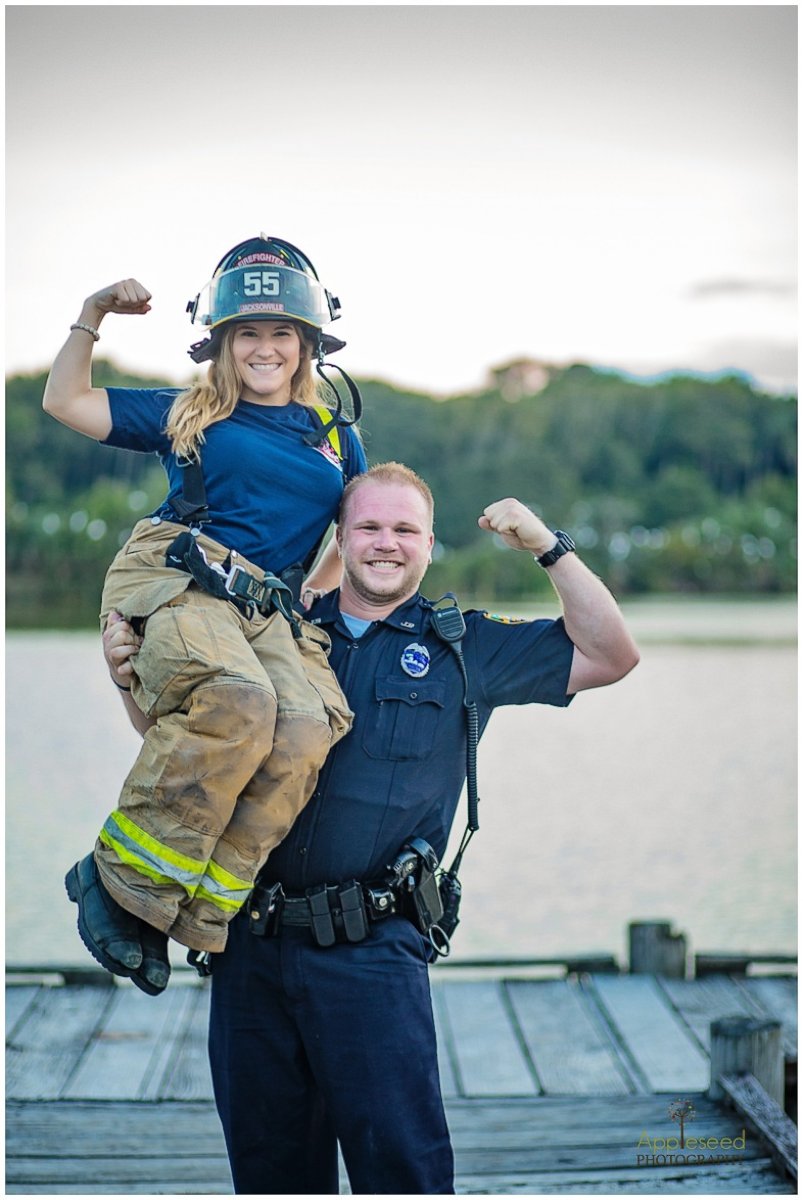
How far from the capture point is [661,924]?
6320 mm

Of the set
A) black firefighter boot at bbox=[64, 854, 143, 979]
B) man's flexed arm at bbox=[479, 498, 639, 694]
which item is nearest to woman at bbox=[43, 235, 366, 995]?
black firefighter boot at bbox=[64, 854, 143, 979]

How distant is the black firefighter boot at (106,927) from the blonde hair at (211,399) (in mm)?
941

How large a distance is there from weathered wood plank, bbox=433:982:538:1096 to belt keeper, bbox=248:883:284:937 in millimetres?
2260

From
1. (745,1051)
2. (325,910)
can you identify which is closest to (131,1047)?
(745,1051)

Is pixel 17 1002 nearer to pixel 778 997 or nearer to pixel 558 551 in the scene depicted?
pixel 778 997

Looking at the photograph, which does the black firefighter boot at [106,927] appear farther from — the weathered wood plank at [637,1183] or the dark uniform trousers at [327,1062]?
the weathered wood plank at [637,1183]

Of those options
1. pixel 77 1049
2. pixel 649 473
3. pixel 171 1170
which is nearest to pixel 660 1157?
pixel 171 1170

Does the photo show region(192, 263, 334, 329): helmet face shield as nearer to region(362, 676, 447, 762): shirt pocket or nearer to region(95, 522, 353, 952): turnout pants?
region(95, 522, 353, 952): turnout pants

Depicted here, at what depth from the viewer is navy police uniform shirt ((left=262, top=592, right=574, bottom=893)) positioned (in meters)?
3.05

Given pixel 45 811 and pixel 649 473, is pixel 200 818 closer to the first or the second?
pixel 45 811

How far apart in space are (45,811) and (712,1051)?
9323mm

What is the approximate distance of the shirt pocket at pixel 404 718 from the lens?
10.1 feet

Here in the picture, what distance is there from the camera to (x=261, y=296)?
317 centimetres

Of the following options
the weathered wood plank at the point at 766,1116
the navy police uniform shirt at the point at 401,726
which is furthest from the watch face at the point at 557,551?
the weathered wood plank at the point at 766,1116
